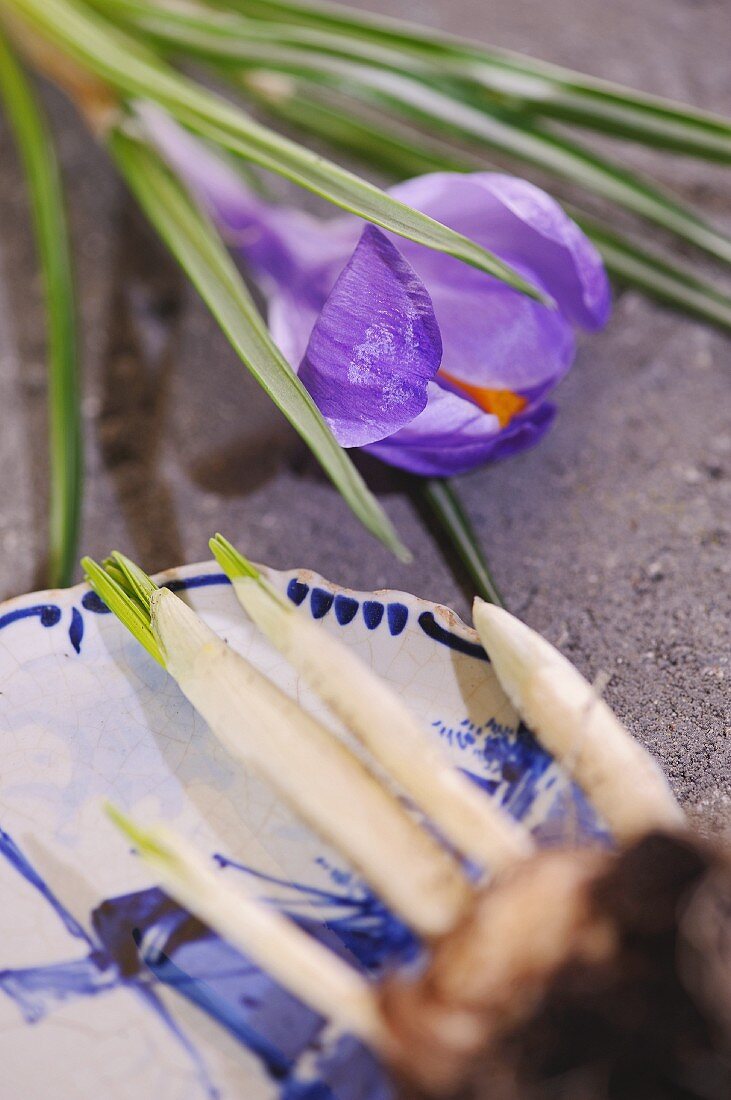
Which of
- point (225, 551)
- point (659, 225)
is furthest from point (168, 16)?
point (225, 551)

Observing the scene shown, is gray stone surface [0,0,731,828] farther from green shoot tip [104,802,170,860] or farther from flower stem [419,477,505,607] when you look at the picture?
green shoot tip [104,802,170,860]

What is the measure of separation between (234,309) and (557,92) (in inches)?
11.4

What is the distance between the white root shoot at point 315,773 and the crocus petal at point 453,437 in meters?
0.14

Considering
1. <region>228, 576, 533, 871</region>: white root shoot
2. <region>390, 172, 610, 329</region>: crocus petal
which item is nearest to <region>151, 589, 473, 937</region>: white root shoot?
<region>228, 576, 533, 871</region>: white root shoot

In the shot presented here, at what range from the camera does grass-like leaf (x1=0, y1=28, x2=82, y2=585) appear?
50 cm

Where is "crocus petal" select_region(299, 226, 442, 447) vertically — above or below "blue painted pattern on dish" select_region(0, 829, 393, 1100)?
above

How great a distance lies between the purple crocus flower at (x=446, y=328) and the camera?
38cm

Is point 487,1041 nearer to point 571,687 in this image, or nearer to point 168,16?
point 571,687

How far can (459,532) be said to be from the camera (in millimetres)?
490

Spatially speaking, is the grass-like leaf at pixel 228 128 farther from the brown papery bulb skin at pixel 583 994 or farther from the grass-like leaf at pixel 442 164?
the brown papery bulb skin at pixel 583 994

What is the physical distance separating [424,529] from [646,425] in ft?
0.50

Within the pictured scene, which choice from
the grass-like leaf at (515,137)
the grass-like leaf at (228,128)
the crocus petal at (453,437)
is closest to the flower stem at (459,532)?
the crocus petal at (453,437)

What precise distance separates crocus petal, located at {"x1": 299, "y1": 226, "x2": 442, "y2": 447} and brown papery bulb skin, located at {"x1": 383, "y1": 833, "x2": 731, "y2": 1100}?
0.20m

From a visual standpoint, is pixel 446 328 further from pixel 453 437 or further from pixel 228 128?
pixel 228 128
